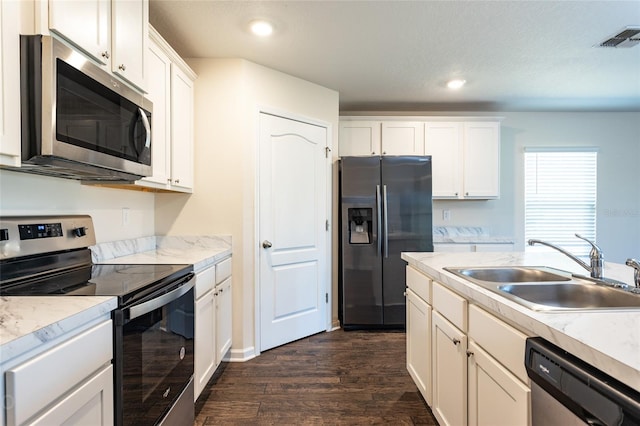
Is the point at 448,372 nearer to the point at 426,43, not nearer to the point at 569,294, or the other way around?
the point at 569,294

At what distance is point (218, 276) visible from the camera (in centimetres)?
223

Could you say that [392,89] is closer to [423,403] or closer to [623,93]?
[623,93]

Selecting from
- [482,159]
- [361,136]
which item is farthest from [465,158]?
[361,136]

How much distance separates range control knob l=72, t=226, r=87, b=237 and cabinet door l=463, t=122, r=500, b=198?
3.56m

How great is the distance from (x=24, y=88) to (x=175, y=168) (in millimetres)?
1153

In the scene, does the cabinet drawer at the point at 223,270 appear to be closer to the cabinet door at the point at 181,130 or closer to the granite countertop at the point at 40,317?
the cabinet door at the point at 181,130

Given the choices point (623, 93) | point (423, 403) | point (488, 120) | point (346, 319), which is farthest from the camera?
point (488, 120)

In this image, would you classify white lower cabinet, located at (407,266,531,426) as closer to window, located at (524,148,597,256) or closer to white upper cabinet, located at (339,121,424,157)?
white upper cabinet, located at (339,121,424,157)

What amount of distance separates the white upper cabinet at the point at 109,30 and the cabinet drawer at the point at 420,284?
1814mm

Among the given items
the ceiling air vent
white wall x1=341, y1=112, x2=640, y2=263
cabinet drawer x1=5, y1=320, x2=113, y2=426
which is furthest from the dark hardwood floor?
the ceiling air vent

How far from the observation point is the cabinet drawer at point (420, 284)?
1777mm

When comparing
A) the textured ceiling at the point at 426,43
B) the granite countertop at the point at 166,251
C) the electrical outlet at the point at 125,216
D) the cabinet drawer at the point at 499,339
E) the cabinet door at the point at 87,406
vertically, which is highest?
the textured ceiling at the point at 426,43

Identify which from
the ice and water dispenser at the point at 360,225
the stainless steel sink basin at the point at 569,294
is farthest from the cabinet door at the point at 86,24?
the ice and water dispenser at the point at 360,225

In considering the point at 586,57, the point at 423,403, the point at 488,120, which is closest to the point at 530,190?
the point at 488,120
